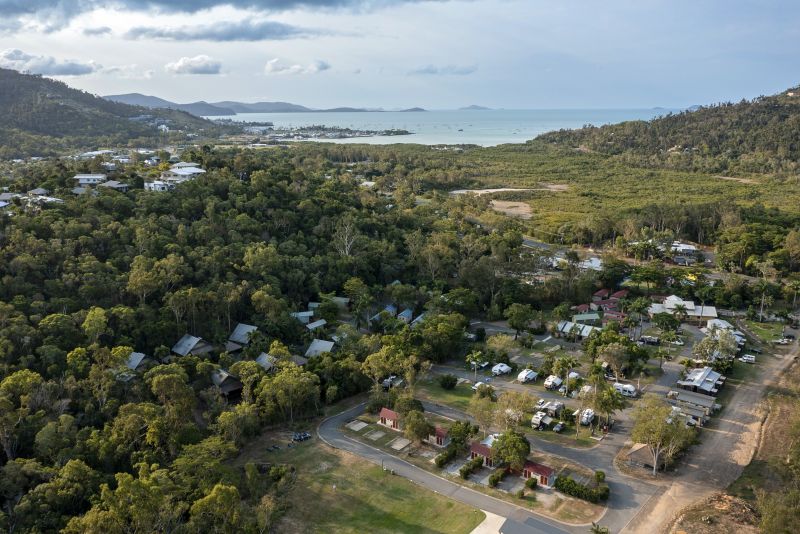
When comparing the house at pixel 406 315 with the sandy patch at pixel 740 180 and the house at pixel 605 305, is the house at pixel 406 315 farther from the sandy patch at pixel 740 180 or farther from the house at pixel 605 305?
the sandy patch at pixel 740 180

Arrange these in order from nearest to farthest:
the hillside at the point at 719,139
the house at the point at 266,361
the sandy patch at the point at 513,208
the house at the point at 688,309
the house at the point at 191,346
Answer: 1. the house at the point at 266,361
2. the house at the point at 191,346
3. the house at the point at 688,309
4. the sandy patch at the point at 513,208
5. the hillside at the point at 719,139

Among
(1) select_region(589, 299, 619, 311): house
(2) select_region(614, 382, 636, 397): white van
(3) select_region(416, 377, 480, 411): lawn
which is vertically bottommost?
(3) select_region(416, 377, 480, 411): lawn

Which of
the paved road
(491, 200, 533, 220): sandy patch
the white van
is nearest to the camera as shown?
the paved road

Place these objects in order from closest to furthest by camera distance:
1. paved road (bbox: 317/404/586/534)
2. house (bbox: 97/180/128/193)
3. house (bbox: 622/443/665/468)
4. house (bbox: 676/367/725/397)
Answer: paved road (bbox: 317/404/586/534) → house (bbox: 622/443/665/468) → house (bbox: 676/367/725/397) → house (bbox: 97/180/128/193)

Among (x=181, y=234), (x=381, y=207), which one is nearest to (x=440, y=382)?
(x=181, y=234)

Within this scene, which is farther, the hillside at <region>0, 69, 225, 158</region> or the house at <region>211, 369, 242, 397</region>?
the hillside at <region>0, 69, 225, 158</region>

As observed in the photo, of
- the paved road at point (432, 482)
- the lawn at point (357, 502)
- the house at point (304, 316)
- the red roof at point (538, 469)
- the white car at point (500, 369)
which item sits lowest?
the lawn at point (357, 502)

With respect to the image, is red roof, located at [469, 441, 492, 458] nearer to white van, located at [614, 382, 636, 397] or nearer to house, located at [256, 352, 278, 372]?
white van, located at [614, 382, 636, 397]

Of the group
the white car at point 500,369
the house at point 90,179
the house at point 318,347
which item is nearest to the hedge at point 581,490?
the white car at point 500,369

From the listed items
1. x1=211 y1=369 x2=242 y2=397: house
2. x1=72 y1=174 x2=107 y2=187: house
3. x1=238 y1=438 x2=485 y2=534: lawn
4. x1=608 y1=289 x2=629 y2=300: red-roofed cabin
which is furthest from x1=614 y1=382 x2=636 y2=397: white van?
x1=72 y1=174 x2=107 y2=187: house
